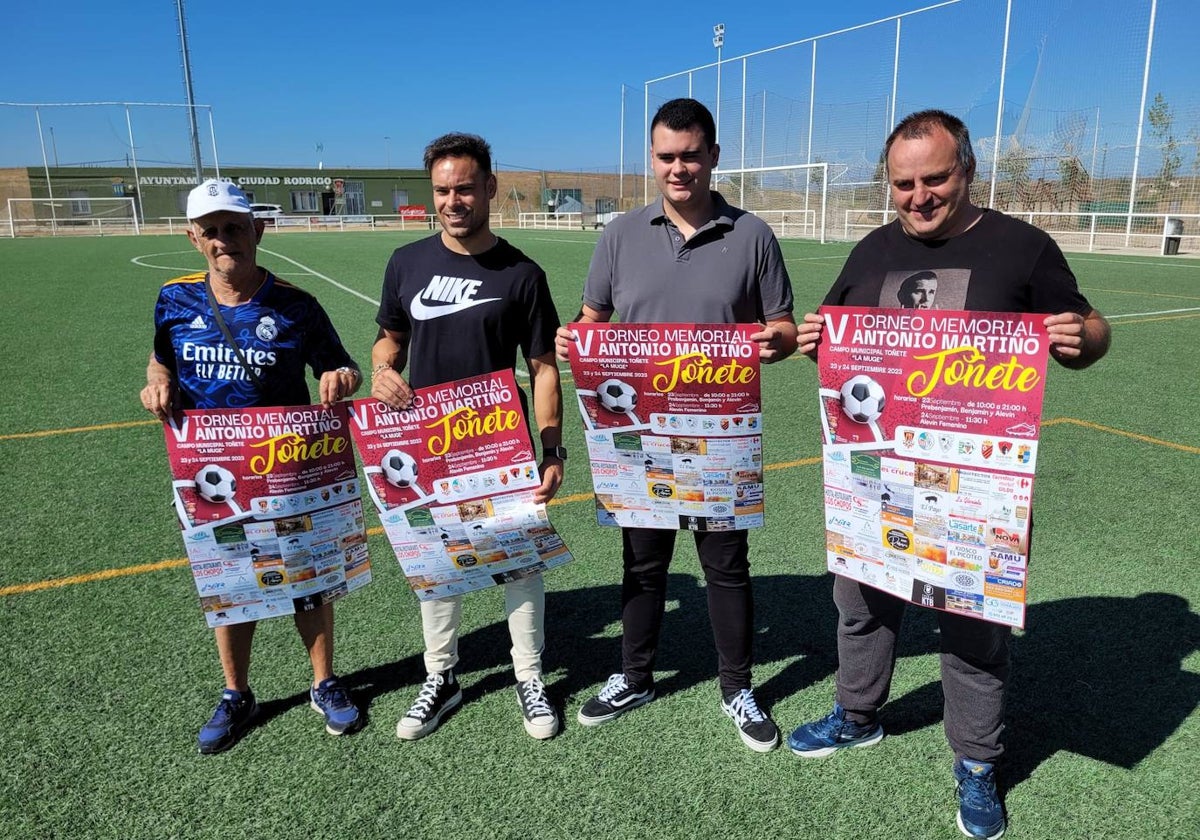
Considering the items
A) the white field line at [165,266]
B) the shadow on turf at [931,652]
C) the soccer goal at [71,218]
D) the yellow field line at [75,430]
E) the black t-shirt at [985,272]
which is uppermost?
the soccer goal at [71,218]

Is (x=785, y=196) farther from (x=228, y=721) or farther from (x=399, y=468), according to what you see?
(x=228, y=721)

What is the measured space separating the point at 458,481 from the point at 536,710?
0.86 m

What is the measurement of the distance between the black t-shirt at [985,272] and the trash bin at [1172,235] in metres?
26.2

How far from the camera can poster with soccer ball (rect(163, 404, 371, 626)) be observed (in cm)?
260

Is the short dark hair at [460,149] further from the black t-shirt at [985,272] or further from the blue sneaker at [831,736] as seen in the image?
the blue sneaker at [831,736]

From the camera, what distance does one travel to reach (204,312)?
8.68 ft

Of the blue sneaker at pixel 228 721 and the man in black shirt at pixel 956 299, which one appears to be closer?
the man in black shirt at pixel 956 299


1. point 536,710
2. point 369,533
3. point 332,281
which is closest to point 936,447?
point 536,710

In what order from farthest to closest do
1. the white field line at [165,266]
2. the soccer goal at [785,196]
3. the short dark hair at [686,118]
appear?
the soccer goal at [785,196], the white field line at [165,266], the short dark hair at [686,118]

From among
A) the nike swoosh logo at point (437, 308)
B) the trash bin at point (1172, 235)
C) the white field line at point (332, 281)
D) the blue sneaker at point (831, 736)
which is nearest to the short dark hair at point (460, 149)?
the nike swoosh logo at point (437, 308)

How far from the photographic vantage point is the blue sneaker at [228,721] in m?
2.72

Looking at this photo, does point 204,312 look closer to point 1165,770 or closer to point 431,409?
point 431,409

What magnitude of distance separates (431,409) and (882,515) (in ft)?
4.78

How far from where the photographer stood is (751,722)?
2811 mm
